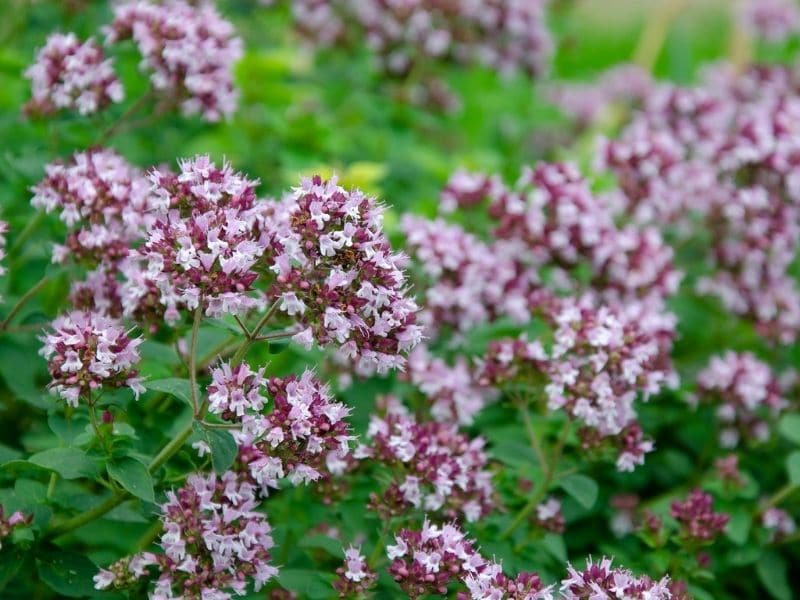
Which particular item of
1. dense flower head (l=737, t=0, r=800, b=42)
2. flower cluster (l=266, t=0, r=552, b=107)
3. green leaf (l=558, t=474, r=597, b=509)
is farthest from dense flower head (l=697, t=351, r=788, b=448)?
dense flower head (l=737, t=0, r=800, b=42)

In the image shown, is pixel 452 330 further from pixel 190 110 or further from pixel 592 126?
pixel 592 126

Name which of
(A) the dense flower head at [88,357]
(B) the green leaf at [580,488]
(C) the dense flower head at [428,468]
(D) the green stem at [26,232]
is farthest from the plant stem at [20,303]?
(B) the green leaf at [580,488]

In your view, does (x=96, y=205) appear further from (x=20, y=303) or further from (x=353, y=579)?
(x=353, y=579)

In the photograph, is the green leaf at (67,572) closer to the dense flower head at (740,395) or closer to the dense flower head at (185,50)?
the dense flower head at (185,50)

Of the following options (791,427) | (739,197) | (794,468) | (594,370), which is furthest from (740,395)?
(594,370)

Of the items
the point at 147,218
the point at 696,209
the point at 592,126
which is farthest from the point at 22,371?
the point at 592,126

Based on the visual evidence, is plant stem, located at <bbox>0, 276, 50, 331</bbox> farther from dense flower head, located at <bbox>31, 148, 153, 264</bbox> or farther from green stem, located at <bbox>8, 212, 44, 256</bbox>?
green stem, located at <bbox>8, 212, 44, 256</bbox>
